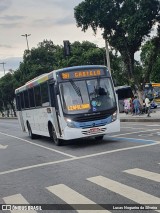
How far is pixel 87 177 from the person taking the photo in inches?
353

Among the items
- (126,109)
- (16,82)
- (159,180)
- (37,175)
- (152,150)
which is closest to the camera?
(159,180)

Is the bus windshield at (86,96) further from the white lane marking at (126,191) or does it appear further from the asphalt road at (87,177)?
the white lane marking at (126,191)

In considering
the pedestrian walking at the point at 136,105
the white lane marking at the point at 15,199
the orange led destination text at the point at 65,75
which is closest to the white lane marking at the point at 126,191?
the white lane marking at the point at 15,199

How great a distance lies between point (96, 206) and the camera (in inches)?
254

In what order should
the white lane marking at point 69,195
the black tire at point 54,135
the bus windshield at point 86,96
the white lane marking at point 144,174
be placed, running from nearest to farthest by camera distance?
the white lane marking at point 69,195 → the white lane marking at point 144,174 → the bus windshield at point 86,96 → the black tire at point 54,135

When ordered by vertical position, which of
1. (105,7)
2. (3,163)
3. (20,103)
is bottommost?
(3,163)

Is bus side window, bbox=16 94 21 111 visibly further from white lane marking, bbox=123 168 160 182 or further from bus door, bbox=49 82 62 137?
white lane marking, bbox=123 168 160 182

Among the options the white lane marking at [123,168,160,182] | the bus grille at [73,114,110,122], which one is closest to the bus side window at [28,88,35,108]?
the bus grille at [73,114,110,122]

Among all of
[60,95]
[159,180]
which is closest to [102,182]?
[159,180]

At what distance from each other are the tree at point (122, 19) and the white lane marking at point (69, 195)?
25.0m

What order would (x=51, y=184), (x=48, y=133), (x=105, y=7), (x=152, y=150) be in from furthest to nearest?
(x=105, y=7) < (x=48, y=133) < (x=152, y=150) < (x=51, y=184)

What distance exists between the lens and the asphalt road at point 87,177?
701cm

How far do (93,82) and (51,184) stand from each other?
717cm

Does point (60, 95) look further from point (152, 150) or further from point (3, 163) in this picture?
point (152, 150)
